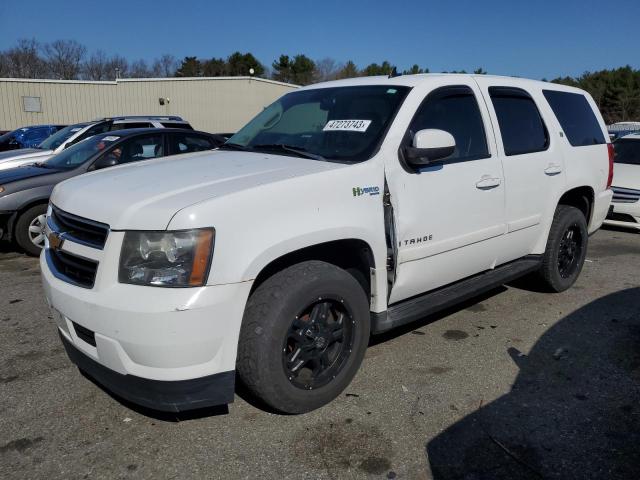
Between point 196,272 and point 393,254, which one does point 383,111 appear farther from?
point 196,272

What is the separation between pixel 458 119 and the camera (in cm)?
384

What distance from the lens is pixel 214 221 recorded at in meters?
2.48

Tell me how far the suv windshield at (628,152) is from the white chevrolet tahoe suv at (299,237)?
560cm

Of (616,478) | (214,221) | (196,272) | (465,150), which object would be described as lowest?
(616,478)

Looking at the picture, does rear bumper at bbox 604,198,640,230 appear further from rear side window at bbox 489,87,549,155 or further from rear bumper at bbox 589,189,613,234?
rear side window at bbox 489,87,549,155

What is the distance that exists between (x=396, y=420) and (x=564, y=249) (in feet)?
9.80

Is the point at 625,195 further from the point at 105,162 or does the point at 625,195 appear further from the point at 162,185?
the point at 162,185

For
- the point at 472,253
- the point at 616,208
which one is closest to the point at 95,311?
the point at 472,253

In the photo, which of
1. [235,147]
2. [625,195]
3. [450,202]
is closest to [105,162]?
[235,147]

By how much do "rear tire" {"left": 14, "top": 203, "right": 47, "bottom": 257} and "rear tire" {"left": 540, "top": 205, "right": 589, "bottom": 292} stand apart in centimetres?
573

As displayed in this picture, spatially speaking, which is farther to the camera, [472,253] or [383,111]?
[472,253]

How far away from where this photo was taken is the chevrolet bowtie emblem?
2.88 m

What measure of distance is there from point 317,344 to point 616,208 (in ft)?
23.1

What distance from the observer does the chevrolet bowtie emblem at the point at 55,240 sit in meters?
2.88
